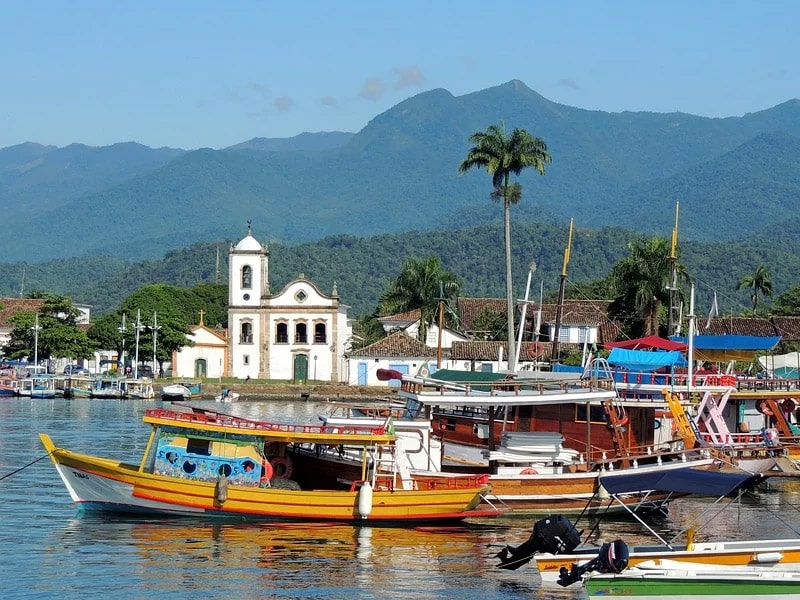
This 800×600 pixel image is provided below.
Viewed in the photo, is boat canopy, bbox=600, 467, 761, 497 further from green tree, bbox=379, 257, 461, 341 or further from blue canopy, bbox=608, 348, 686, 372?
green tree, bbox=379, 257, 461, 341

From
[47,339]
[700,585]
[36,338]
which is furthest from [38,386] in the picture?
[700,585]

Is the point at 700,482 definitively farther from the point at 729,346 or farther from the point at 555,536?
the point at 729,346

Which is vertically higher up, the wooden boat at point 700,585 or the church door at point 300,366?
the church door at point 300,366

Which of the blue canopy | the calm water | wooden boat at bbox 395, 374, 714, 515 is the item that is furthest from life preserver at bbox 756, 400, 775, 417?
wooden boat at bbox 395, 374, 714, 515

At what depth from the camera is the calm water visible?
21.9 meters

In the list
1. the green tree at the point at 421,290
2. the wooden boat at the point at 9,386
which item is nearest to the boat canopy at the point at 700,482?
the wooden boat at the point at 9,386

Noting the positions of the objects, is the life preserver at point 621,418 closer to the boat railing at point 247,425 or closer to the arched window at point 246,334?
the boat railing at point 247,425

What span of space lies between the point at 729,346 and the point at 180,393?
45.6m

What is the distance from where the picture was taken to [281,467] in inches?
1152

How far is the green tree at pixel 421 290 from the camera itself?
3696 inches

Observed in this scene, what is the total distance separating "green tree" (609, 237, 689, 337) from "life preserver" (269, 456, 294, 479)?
44.3 m

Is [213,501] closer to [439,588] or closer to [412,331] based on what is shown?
[439,588]

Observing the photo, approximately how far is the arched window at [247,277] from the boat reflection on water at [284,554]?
66.0m

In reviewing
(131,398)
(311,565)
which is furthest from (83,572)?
(131,398)
